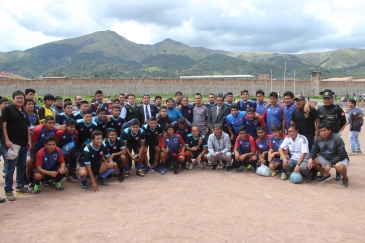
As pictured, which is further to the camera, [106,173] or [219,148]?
[219,148]

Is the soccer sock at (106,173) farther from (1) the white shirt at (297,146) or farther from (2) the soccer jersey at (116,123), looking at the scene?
(1) the white shirt at (297,146)

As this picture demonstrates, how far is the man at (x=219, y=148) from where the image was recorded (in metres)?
7.91

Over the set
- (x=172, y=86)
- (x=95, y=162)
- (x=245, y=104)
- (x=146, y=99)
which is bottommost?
(x=95, y=162)

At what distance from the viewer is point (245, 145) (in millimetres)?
7879

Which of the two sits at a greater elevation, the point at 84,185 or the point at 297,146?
the point at 297,146

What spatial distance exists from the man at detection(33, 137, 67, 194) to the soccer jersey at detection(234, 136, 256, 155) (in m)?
4.17

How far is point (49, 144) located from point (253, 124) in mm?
4929

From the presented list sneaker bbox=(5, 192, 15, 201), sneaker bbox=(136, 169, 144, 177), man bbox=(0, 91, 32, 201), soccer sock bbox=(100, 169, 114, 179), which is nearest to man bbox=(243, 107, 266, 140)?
sneaker bbox=(136, 169, 144, 177)

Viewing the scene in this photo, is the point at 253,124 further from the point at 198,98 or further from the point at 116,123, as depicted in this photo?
the point at 116,123

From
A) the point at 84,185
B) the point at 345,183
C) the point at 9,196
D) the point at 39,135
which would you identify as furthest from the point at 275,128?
the point at 9,196

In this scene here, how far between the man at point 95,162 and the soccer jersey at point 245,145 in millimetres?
3098

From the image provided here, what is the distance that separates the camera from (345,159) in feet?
21.8

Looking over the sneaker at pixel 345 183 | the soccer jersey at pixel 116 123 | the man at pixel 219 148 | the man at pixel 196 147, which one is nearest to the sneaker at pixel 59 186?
the soccer jersey at pixel 116 123

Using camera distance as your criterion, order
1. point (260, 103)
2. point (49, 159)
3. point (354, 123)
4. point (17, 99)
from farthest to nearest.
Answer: point (354, 123) → point (260, 103) → point (49, 159) → point (17, 99)
